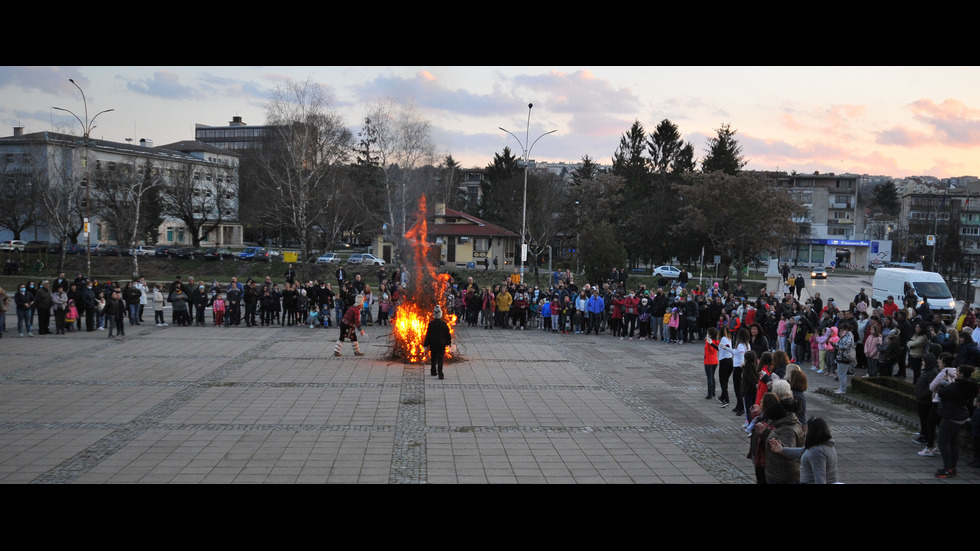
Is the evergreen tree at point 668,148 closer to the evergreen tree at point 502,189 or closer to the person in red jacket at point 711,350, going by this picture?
the evergreen tree at point 502,189

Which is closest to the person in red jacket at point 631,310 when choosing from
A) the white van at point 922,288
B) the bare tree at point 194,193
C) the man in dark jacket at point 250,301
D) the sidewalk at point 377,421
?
the sidewalk at point 377,421

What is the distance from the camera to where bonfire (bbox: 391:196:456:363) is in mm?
17391

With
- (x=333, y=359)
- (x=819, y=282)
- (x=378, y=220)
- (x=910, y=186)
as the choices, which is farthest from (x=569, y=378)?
(x=910, y=186)

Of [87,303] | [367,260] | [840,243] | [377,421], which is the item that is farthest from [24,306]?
[840,243]

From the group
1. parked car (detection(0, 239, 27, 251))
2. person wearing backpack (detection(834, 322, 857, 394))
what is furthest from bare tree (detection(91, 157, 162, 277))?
person wearing backpack (detection(834, 322, 857, 394))

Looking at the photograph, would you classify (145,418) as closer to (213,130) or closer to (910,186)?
(910,186)

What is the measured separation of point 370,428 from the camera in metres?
11.3

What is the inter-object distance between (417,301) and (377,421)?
6.00 m

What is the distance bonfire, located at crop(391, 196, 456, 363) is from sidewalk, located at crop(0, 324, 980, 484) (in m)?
0.58

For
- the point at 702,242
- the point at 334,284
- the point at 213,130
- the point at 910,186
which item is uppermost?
the point at 213,130

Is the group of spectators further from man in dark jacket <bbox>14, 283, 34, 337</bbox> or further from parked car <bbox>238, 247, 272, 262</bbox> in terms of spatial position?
parked car <bbox>238, 247, 272, 262</bbox>

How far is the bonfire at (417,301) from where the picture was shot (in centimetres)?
1739

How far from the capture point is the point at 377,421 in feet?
38.4
